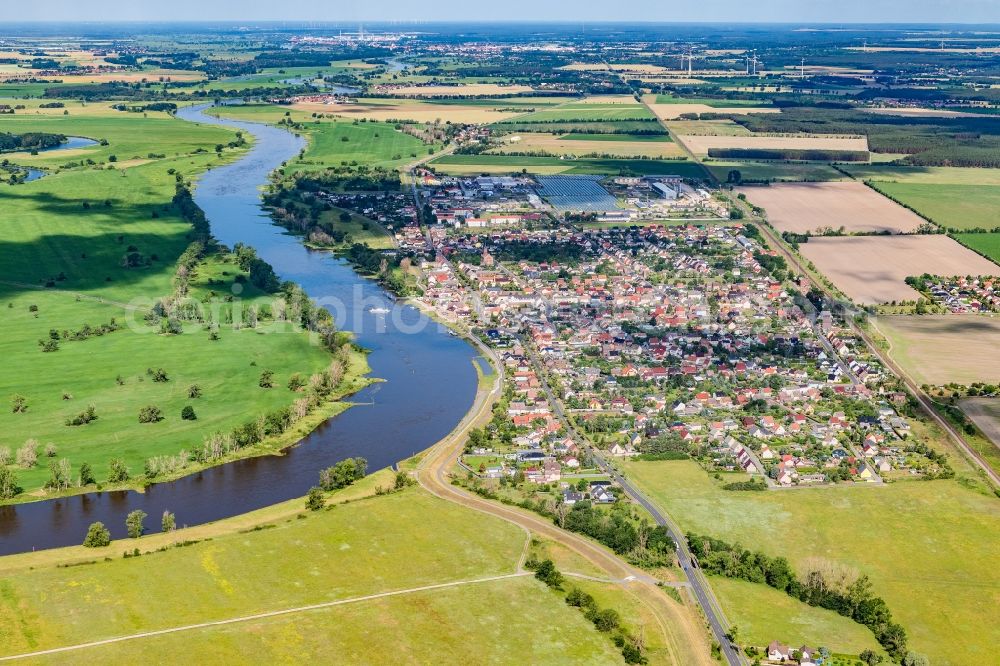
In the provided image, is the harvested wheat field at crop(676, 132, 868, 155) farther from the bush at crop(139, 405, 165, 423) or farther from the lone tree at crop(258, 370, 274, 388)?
the bush at crop(139, 405, 165, 423)

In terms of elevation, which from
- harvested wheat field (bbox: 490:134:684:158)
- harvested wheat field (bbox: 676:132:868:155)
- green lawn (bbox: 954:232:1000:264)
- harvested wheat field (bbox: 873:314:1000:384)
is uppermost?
harvested wheat field (bbox: 676:132:868:155)

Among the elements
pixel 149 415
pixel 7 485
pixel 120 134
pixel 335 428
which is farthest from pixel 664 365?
pixel 120 134

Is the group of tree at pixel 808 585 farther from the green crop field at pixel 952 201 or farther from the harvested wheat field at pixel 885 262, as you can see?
the green crop field at pixel 952 201

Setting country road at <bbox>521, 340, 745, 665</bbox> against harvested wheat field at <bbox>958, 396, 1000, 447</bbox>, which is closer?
country road at <bbox>521, 340, 745, 665</bbox>

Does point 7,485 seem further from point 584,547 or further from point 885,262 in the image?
point 885,262

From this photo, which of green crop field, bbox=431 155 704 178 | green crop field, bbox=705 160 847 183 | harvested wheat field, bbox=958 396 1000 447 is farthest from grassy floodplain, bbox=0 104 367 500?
green crop field, bbox=705 160 847 183

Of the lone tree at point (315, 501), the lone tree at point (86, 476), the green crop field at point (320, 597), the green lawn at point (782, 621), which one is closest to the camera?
the green crop field at point (320, 597)

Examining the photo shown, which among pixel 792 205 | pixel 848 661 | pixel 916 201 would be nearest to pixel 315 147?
pixel 792 205

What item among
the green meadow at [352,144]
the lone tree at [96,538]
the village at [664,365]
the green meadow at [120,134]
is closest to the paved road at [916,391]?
the village at [664,365]

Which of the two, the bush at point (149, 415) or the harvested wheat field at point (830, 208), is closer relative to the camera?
the bush at point (149, 415)
